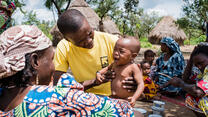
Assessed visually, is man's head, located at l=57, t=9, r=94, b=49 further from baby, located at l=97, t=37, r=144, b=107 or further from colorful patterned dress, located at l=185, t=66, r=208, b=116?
colorful patterned dress, located at l=185, t=66, r=208, b=116

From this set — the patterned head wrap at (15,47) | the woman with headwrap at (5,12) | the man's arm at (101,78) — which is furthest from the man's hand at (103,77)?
the woman with headwrap at (5,12)

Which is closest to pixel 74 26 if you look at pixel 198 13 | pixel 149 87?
pixel 149 87

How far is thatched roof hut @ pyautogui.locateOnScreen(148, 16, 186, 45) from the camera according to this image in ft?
80.1

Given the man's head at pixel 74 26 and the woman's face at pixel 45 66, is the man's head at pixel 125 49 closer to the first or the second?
the man's head at pixel 74 26

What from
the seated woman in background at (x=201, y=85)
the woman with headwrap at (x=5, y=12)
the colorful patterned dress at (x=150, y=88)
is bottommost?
the colorful patterned dress at (x=150, y=88)

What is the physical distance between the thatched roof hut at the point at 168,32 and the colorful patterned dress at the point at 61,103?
81.6 ft

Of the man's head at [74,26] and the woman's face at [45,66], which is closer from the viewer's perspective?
the woman's face at [45,66]

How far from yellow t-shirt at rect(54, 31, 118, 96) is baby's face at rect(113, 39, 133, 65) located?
0.38 ft

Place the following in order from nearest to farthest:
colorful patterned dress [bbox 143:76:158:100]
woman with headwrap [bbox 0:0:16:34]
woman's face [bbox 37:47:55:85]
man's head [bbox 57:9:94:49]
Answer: woman's face [bbox 37:47:55:85]
man's head [bbox 57:9:94:49]
woman with headwrap [bbox 0:0:16:34]
colorful patterned dress [bbox 143:76:158:100]

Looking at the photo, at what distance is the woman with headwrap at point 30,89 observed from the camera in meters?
1.01

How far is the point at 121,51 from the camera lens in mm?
2158

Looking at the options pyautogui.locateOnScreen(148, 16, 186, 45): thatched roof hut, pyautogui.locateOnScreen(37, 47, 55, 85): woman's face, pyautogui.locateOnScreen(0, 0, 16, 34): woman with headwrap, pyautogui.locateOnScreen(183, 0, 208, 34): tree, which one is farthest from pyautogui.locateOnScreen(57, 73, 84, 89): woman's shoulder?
pyautogui.locateOnScreen(148, 16, 186, 45): thatched roof hut

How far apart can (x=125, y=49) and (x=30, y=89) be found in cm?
130

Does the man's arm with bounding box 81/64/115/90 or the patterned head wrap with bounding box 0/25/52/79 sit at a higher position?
the patterned head wrap with bounding box 0/25/52/79
